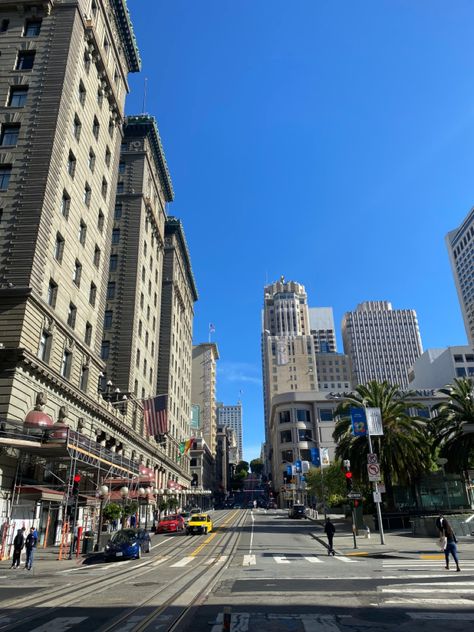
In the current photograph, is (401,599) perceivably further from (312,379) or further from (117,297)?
(312,379)

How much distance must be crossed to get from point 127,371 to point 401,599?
47.6 m

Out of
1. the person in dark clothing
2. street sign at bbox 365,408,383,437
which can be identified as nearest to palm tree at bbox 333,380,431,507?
street sign at bbox 365,408,383,437

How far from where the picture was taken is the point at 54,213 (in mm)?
34906

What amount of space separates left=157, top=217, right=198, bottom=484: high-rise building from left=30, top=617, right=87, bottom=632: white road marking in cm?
6801

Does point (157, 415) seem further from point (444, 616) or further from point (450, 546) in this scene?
point (444, 616)

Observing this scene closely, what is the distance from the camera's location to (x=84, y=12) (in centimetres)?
4388

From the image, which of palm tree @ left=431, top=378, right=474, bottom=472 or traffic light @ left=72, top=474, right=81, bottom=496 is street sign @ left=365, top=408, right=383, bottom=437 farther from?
traffic light @ left=72, top=474, right=81, bottom=496

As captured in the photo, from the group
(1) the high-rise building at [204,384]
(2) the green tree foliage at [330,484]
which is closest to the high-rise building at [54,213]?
(2) the green tree foliage at [330,484]

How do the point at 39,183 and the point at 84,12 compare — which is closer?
the point at 39,183

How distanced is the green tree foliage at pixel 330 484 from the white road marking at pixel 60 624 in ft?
151

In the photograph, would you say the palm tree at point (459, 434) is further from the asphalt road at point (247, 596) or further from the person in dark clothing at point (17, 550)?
the person in dark clothing at point (17, 550)

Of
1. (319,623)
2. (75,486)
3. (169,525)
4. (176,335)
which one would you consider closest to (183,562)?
(75,486)

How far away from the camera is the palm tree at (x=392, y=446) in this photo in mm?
41906

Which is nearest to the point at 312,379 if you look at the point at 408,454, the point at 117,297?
the point at 117,297
